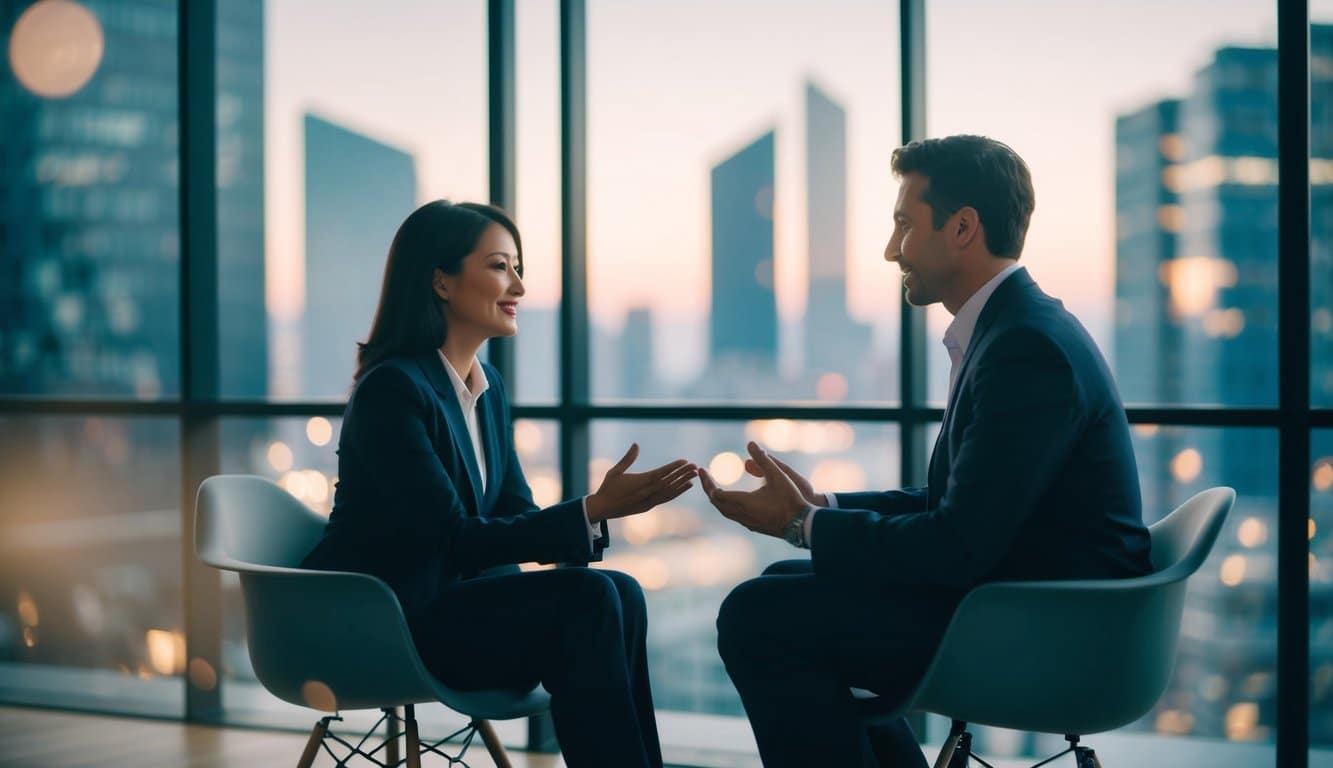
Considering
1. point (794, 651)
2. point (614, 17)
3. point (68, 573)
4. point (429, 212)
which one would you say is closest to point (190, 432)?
point (68, 573)

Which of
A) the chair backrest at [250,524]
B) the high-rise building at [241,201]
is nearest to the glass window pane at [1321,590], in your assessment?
the chair backrest at [250,524]

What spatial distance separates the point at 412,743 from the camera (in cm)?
199

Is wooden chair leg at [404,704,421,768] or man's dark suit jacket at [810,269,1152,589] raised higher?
man's dark suit jacket at [810,269,1152,589]

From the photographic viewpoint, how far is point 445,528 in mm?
1947

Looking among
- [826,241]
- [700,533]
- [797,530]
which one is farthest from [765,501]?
[826,241]

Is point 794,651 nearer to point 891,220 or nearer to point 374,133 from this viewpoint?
point 891,220

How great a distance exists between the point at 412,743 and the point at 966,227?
4.68 ft

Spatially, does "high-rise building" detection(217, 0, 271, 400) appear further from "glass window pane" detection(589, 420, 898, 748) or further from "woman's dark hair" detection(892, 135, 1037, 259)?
"woman's dark hair" detection(892, 135, 1037, 259)

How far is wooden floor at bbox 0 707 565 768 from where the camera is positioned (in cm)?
293

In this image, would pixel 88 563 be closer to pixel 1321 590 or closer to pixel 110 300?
pixel 110 300

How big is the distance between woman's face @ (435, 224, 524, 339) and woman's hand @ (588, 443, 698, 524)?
47 cm

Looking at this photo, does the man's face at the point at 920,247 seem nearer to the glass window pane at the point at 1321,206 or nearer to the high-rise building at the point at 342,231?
the glass window pane at the point at 1321,206

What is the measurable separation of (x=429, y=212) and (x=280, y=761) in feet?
5.63

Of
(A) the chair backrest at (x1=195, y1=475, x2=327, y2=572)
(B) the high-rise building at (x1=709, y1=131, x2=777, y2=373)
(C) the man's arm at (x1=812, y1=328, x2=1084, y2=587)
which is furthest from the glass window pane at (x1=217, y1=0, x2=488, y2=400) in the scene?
(C) the man's arm at (x1=812, y1=328, x2=1084, y2=587)
